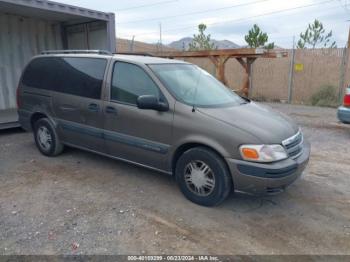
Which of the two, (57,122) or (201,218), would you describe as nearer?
(201,218)

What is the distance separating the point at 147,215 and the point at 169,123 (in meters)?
1.12

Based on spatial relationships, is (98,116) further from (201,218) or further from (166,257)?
(166,257)

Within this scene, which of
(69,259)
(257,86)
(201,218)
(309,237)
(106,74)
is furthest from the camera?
(257,86)

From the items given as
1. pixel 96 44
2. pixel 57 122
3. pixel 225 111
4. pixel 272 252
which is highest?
pixel 96 44

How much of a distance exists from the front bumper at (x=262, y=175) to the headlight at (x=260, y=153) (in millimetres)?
53

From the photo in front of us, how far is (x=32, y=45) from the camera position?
31.3ft

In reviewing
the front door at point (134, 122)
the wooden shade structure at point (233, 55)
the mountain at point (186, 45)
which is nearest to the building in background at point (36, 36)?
the wooden shade structure at point (233, 55)

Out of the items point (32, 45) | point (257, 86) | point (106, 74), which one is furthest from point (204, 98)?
point (257, 86)

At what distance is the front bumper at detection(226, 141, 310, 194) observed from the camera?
127 inches

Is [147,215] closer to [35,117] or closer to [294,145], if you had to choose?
[294,145]

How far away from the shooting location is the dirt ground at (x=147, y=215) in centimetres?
295

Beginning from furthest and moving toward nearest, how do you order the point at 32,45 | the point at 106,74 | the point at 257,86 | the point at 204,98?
the point at 257,86
the point at 32,45
the point at 106,74
the point at 204,98

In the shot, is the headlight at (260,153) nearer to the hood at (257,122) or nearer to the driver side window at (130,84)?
the hood at (257,122)

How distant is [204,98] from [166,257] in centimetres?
205
